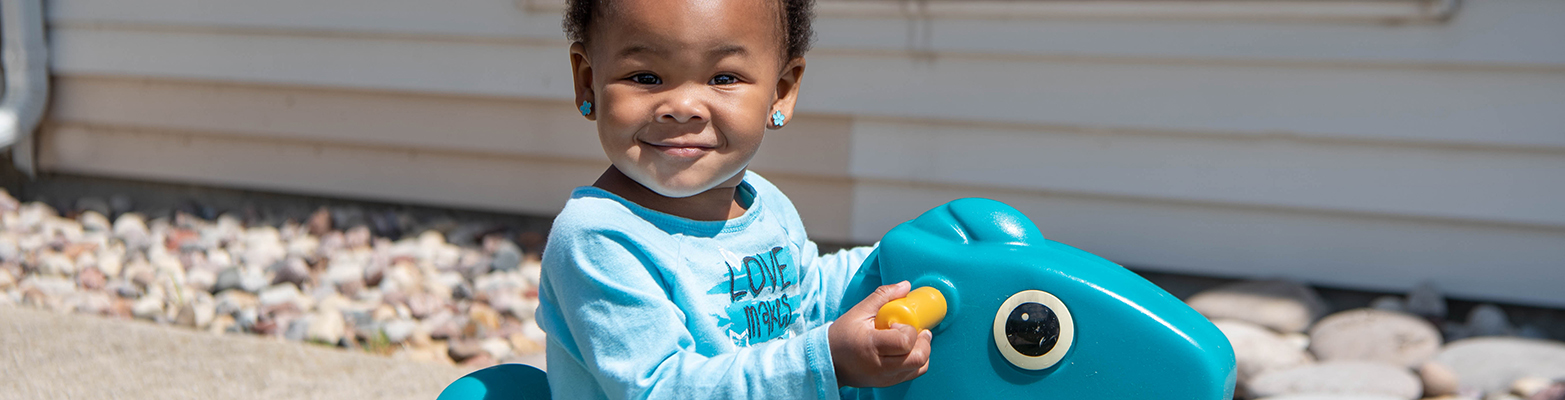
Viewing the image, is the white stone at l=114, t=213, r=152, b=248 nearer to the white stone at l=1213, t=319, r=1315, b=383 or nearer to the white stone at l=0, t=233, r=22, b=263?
the white stone at l=0, t=233, r=22, b=263

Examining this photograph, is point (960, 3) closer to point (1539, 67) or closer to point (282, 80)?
point (1539, 67)

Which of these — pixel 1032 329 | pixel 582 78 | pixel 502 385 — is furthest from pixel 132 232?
pixel 1032 329

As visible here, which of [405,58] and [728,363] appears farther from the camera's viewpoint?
[405,58]

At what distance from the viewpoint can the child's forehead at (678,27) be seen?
1.26 meters

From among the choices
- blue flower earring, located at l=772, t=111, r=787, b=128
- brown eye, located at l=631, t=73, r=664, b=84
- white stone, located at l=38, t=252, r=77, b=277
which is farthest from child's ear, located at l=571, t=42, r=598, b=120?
white stone, located at l=38, t=252, r=77, b=277

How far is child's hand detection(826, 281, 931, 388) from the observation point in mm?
1182

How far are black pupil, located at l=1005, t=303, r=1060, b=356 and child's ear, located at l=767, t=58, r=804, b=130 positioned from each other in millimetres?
399

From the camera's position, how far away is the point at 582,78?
1.41 metres

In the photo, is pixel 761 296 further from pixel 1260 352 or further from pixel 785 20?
pixel 1260 352

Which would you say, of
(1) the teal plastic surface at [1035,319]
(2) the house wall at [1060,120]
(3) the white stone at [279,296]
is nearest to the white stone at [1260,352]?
(2) the house wall at [1060,120]

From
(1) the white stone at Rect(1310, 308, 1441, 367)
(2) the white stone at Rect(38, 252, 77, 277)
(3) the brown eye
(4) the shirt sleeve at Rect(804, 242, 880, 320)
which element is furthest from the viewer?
(2) the white stone at Rect(38, 252, 77, 277)

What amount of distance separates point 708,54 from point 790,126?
2.35 m

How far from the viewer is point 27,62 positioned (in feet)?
14.0

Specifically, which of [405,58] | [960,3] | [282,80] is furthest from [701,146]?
[282,80]
